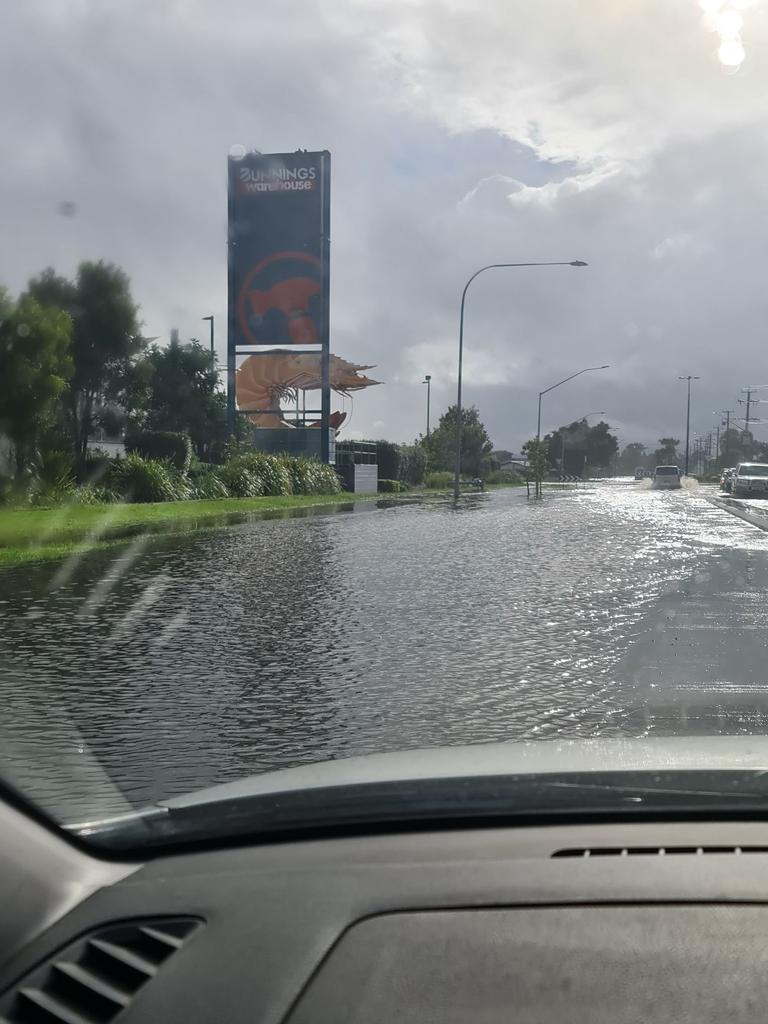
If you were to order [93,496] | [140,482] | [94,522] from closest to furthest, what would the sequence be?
[94,522] < [93,496] < [140,482]

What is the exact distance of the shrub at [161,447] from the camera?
1561 inches

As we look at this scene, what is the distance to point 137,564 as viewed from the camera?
1639 cm

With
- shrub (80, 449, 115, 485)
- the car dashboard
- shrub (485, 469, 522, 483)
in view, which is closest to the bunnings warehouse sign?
shrub (80, 449, 115, 485)

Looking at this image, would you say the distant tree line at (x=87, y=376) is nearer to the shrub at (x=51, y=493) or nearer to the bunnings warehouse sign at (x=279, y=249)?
the shrub at (x=51, y=493)

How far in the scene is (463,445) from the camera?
8594 centimetres

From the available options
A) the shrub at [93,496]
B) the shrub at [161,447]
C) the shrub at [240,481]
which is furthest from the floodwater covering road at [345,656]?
the shrub at [161,447]

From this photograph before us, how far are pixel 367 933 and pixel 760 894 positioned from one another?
0.68 meters

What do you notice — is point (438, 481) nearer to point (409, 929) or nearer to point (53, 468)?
point (53, 468)

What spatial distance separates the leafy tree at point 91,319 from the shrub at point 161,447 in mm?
1757

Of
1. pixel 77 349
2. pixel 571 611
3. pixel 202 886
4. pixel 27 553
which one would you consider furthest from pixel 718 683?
pixel 77 349

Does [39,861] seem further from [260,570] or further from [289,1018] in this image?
[260,570]

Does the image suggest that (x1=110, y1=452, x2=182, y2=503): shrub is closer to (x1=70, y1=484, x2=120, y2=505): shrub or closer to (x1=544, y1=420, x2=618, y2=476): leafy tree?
(x1=70, y1=484, x2=120, y2=505): shrub

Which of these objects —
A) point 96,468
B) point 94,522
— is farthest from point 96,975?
point 96,468

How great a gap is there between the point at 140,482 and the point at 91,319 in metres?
9.47
